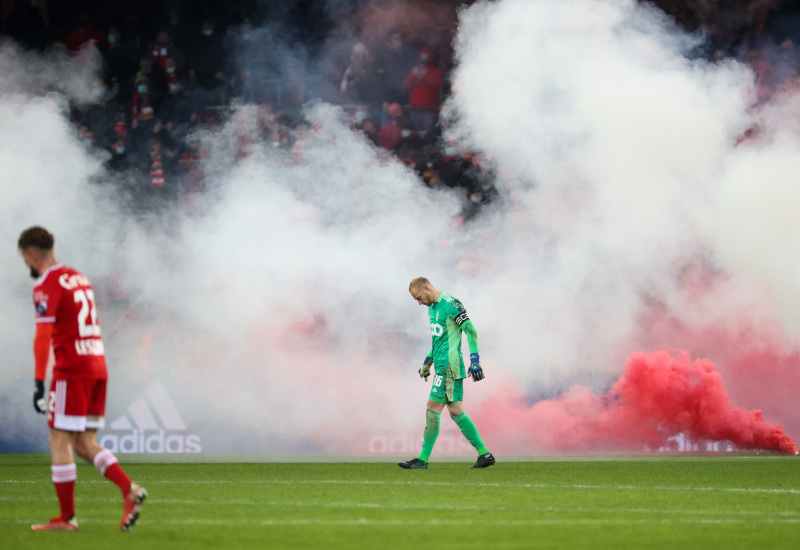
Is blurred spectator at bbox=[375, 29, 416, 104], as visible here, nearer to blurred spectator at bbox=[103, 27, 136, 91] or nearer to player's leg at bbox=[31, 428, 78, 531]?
blurred spectator at bbox=[103, 27, 136, 91]

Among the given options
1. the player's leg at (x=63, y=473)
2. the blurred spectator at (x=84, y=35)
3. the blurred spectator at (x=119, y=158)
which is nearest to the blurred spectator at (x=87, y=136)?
the blurred spectator at (x=119, y=158)

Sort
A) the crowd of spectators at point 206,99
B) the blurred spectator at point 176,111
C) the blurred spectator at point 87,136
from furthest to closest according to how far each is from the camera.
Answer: the blurred spectator at point 176,111 → the crowd of spectators at point 206,99 → the blurred spectator at point 87,136

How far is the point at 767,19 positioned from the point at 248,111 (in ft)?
29.5

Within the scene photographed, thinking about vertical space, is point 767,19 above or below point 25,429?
above

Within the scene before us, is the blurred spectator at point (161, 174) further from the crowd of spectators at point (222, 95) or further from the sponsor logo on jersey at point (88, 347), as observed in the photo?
the sponsor logo on jersey at point (88, 347)

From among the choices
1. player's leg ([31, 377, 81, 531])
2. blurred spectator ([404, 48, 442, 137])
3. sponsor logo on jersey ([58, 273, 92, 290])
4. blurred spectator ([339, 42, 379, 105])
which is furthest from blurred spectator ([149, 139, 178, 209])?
player's leg ([31, 377, 81, 531])

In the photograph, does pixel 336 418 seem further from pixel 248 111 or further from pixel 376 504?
pixel 376 504

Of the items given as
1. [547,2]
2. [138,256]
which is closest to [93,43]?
[138,256]

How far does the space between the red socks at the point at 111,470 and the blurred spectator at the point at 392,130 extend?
1236 cm

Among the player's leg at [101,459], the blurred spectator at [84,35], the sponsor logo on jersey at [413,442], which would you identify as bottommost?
the player's leg at [101,459]

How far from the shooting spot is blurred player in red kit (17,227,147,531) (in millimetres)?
6445

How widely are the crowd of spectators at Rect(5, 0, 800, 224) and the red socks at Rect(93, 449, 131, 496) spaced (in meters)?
11.5

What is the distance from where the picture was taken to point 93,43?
19719mm

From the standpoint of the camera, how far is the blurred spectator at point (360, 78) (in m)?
19.3
